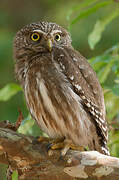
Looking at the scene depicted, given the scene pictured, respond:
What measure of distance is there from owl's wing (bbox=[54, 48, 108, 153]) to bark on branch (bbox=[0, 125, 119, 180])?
632mm

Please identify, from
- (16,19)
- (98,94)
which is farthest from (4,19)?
(98,94)

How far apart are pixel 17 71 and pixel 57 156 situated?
4.14 ft

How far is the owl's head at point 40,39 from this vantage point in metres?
4.58

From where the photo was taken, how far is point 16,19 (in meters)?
11.0

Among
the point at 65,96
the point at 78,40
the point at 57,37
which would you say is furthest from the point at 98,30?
the point at 78,40

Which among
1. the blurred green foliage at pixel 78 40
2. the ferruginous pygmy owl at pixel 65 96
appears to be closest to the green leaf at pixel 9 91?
the blurred green foliage at pixel 78 40

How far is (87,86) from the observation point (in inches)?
171

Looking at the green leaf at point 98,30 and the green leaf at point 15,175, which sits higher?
the green leaf at point 98,30

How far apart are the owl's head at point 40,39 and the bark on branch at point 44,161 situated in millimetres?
1161

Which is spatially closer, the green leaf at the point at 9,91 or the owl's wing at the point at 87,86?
the owl's wing at the point at 87,86

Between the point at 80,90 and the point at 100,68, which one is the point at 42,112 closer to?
the point at 80,90

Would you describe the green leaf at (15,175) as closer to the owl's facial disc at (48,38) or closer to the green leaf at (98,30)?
the owl's facial disc at (48,38)

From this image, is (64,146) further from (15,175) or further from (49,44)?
(49,44)

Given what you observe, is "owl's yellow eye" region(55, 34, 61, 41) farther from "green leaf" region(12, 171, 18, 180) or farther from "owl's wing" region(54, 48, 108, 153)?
"green leaf" region(12, 171, 18, 180)
